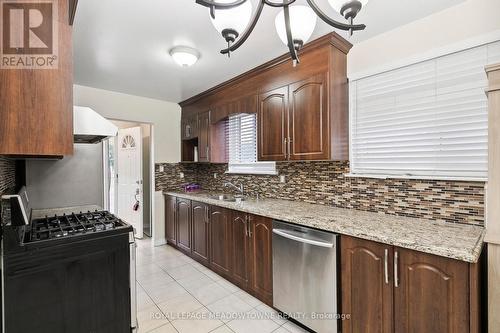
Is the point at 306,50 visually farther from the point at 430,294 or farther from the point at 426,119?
the point at 430,294

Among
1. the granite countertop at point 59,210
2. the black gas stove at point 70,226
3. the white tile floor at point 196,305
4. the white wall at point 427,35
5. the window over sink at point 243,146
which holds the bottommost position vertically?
the white tile floor at point 196,305

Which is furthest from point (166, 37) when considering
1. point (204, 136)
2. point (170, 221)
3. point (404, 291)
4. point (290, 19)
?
point (170, 221)

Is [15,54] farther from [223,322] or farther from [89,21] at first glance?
[223,322]

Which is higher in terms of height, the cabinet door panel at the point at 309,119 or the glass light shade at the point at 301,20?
the glass light shade at the point at 301,20

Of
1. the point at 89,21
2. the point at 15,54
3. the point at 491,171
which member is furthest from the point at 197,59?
the point at 491,171

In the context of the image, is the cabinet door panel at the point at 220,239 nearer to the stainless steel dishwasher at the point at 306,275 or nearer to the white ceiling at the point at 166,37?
the stainless steel dishwasher at the point at 306,275

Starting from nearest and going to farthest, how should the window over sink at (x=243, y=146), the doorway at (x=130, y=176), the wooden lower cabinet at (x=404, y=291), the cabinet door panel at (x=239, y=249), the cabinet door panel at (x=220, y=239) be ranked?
the wooden lower cabinet at (x=404, y=291)
the cabinet door panel at (x=239, y=249)
the cabinet door panel at (x=220, y=239)
the window over sink at (x=243, y=146)
the doorway at (x=130, y=176)

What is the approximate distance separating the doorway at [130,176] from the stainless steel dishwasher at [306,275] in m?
2.85

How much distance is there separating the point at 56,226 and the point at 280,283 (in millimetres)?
1802

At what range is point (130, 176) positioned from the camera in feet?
15.1

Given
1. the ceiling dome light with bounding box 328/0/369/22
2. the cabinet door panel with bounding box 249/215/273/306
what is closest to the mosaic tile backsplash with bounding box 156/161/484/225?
the cabinet door panel with bounding box 249/215/273/306

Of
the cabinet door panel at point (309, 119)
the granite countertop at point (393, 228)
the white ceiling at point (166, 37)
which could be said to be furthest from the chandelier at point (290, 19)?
the granite countertop at point (393, 228)

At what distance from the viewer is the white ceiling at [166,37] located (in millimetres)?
1735

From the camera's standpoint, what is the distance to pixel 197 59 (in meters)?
2.54
